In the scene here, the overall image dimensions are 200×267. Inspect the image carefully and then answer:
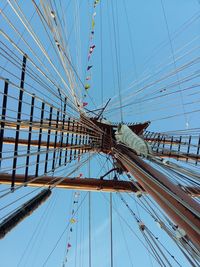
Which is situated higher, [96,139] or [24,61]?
[24,61]

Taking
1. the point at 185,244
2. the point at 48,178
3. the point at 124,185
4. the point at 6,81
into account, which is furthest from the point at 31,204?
the point at 124,185

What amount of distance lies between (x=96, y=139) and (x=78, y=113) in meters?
0.67

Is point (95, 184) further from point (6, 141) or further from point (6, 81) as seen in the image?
point (6, 141)

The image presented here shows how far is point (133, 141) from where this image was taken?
4.89 metres

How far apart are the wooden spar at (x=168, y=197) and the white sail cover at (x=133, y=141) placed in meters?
0.16

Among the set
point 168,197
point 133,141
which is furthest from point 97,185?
point 168,197

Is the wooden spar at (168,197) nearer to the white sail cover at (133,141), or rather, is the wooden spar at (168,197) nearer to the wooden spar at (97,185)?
the white sail cover at (133,141)

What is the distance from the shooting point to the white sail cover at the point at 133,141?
168 inches

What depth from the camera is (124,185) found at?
20.8 ft

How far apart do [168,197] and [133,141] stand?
1.93 metres

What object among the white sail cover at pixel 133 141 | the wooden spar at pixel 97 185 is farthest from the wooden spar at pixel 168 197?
the wooden spar at pixel 97 185

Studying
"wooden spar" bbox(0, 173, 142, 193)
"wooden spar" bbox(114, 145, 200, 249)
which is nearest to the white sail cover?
"wooden spar" bbox(114, 145, 200, 249)

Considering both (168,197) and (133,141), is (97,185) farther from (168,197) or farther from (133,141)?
(168,197)

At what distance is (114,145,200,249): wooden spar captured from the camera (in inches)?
94.0
